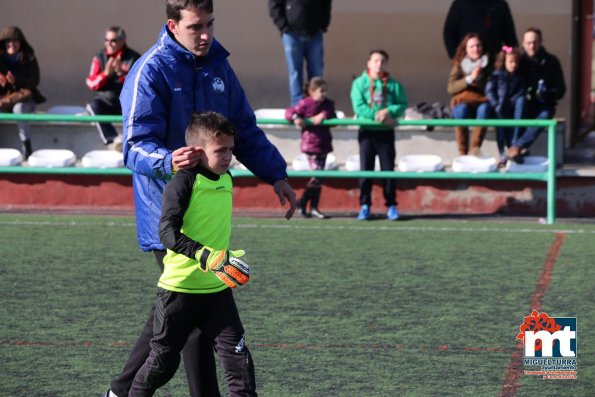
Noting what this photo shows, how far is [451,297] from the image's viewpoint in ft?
27.5

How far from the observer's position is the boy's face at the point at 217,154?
509cm

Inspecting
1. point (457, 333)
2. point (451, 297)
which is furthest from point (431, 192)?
point (457, 333)

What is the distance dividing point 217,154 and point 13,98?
8.67 meters

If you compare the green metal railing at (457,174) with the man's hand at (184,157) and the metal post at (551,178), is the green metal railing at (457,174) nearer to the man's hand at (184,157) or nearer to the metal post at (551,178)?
the metal post at (551,178)

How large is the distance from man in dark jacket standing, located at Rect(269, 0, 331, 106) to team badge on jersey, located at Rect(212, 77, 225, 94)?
308 inches

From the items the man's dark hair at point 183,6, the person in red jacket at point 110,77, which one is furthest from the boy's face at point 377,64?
the man's dark hair at point 183,6

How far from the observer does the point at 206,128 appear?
5.07m

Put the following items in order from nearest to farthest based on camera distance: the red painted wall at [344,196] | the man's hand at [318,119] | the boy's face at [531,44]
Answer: the man's hand at [318,119] → the red painted wall at [344,196] → the boy's face at [531,44]

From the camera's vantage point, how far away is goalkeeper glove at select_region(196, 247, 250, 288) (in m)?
4.87

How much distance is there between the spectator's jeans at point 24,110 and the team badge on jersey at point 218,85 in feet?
27.0

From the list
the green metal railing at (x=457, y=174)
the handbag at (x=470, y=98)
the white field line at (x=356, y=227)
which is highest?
the handbag at (x=470, y=98)

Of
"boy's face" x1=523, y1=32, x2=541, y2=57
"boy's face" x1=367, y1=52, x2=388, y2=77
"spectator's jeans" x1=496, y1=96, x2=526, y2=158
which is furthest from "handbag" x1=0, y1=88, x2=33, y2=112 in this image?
"boy's face" x1=523, y1=32, x2=541, y2=57

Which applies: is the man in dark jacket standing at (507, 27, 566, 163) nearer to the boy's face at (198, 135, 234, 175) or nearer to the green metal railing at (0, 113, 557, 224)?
the green metal railing at (0, 113, 557, 224)

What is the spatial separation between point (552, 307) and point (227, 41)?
800 cm
